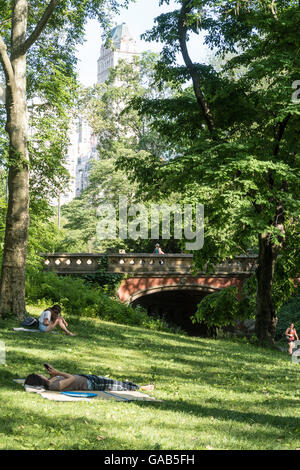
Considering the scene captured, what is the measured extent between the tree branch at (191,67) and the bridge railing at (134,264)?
394 inches

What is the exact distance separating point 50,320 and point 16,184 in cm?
326

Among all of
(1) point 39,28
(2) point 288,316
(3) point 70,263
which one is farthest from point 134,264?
(1) point 39,28

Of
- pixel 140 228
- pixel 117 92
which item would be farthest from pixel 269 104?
pixel 117 92

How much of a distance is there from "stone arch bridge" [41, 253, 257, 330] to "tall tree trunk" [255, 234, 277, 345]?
28.1 feet

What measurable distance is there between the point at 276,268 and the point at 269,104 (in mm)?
5952

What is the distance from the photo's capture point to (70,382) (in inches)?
289

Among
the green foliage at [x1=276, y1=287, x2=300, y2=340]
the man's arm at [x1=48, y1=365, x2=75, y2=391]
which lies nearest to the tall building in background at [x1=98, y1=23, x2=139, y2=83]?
the green foliage at [x1=276, y1=287, x2=300, y2=340]

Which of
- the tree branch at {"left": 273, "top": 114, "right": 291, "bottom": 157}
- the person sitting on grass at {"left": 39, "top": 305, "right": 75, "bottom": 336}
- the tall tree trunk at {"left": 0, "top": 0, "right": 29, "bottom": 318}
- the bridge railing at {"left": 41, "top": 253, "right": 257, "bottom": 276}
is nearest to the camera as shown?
the person sitting on grass at {"left": 39, "top": 305, "right": 75, "bottom": 336}

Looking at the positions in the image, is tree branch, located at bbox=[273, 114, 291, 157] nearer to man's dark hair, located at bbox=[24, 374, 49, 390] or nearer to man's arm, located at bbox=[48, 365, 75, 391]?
man's arm, located at bbox=[48, 365, 75, 391]

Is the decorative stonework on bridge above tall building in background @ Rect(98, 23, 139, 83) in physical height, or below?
below

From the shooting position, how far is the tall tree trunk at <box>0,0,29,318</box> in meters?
12.9

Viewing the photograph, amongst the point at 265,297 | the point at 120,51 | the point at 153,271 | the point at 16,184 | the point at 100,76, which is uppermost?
the point at 100,76

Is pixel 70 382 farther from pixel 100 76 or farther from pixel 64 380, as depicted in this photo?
pixel 100 76
